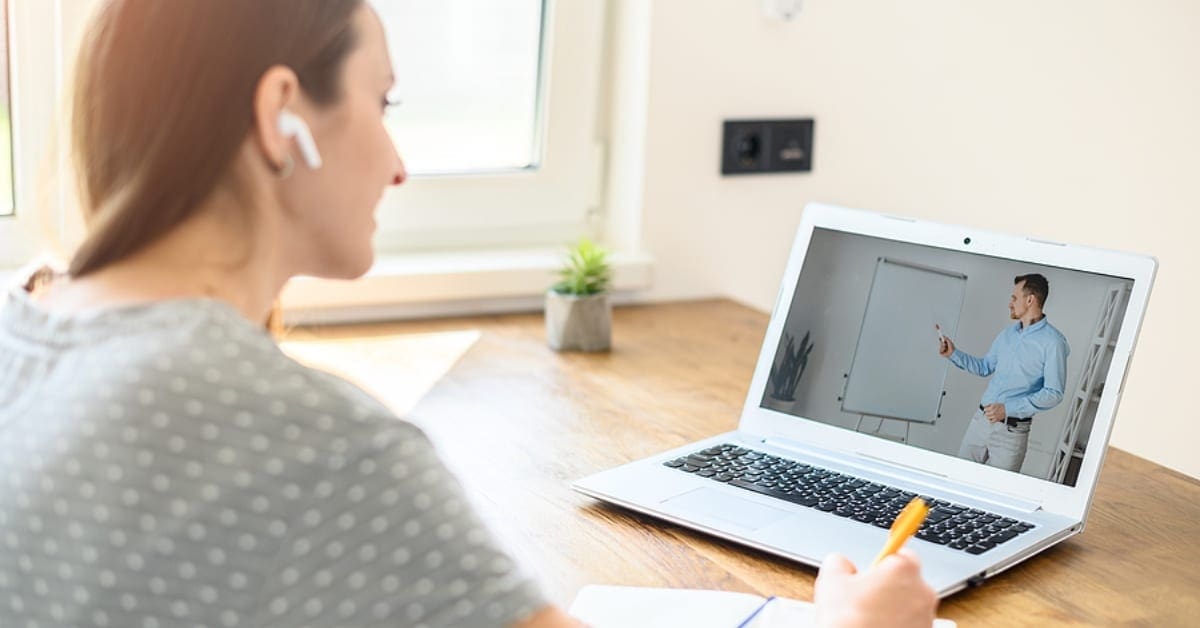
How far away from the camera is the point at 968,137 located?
2348 millimetres

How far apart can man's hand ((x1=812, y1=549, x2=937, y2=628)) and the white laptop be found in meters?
0.17

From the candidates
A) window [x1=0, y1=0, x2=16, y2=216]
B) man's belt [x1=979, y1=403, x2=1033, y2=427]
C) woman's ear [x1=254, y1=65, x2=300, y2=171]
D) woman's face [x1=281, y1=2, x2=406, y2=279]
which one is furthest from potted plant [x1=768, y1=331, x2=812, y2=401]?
window [x1=0, y1=0, x2=16, y2=216]

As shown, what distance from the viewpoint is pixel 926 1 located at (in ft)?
7.43

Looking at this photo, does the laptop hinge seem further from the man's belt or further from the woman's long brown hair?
the woman's long brown hair

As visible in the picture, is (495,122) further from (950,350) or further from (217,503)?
(217,503)

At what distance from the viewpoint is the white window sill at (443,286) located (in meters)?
1.93

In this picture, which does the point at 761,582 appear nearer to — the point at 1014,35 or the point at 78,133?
the point at 78,133

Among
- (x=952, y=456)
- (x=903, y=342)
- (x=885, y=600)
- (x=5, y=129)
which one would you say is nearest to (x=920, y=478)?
(x=952, y=456)

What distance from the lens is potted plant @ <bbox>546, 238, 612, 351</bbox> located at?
184 cm

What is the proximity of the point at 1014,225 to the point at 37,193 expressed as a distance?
1.80 meters

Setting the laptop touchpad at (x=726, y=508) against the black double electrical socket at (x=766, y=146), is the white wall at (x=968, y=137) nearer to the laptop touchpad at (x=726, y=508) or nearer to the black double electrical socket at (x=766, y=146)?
the black double electrical socket at (x=766, y=146)

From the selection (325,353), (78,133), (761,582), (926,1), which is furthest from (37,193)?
(926,1)

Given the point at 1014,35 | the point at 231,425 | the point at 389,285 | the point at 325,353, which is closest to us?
the point at 231,425

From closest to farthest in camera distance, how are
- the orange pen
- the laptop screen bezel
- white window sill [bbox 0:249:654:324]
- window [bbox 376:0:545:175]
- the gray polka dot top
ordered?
the gray polka dot top, the orange pen, the laptop screen bezel, white window sill [bbox 0:249:654:324], window [bbox 376:0:545:175]
